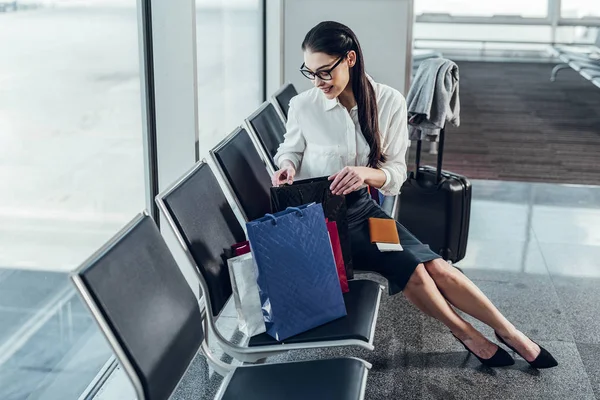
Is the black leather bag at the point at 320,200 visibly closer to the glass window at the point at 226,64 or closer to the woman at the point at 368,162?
the woman at the point at 368,162

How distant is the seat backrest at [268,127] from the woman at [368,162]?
27cm

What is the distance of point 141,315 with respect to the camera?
1854 millimetres

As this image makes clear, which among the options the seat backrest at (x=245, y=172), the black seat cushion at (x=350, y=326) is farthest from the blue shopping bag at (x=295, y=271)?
the seat backrest at (x=245, y=172)

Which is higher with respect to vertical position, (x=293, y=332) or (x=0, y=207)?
(x=0, y=207)

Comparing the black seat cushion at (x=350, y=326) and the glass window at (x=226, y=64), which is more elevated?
the glass window at (x=226, y=64)

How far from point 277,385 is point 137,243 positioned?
0.57 metres

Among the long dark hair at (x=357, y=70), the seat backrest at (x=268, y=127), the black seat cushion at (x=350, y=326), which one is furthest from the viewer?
the seat backrest at (x=268, y=127)

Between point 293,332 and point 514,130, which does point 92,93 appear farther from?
point 514,130

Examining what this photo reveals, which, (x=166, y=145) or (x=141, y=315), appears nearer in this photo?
(x=141, y=315)

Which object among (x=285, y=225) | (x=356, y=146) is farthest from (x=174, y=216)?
(x=356, y=146)

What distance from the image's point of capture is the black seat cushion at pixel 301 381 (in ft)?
6.95

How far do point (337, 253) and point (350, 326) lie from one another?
1.22 ft

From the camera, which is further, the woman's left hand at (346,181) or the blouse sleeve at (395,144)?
the blouse sleeve at (395,144)

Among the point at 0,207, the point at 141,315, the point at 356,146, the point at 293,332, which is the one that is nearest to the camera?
the point at 141,315
